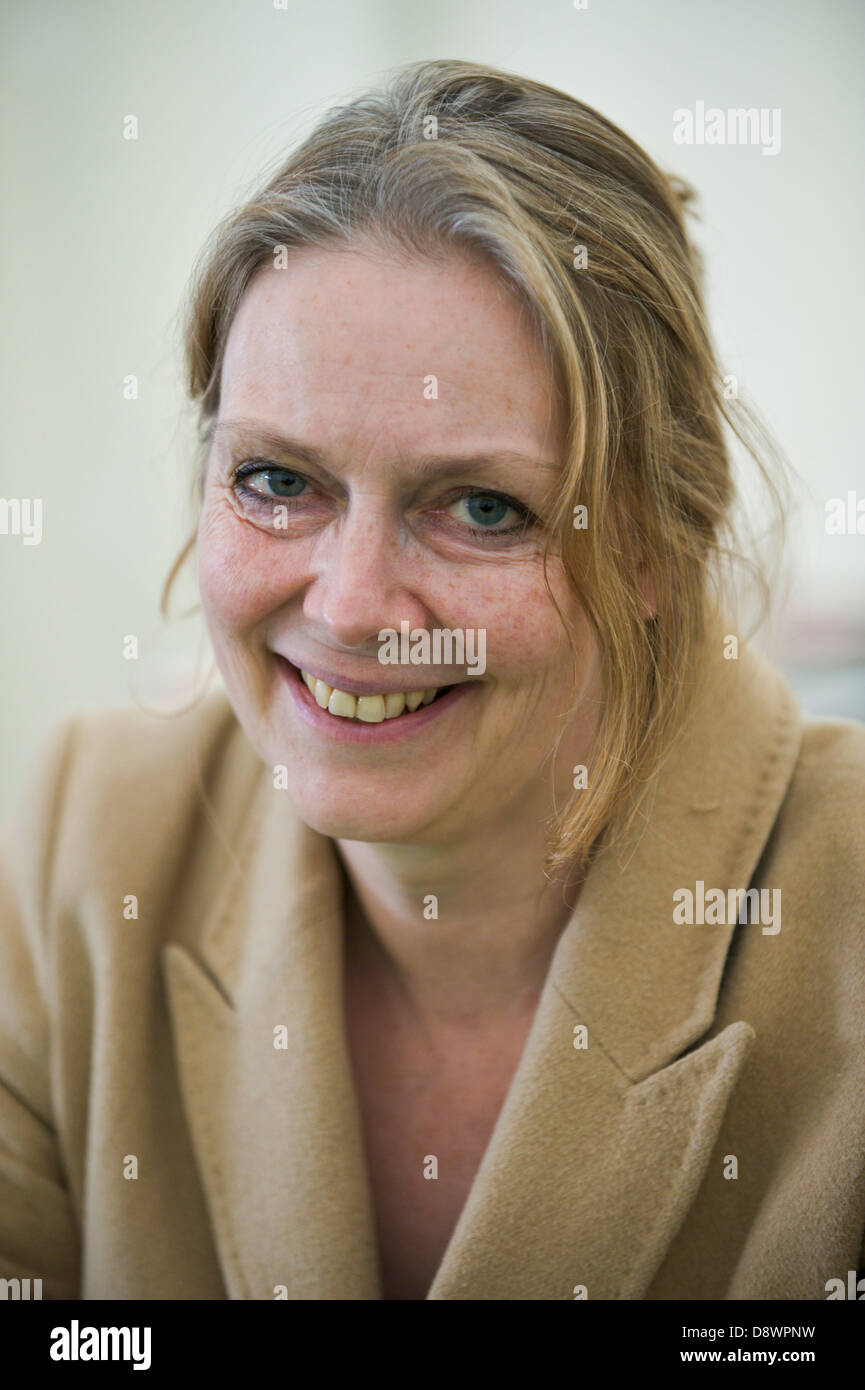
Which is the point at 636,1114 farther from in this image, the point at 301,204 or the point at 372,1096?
the point at 301,204

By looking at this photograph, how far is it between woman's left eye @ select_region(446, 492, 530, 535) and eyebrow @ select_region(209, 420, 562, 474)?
1.5 inches

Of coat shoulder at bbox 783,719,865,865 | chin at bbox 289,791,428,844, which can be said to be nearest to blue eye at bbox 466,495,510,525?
chin at bbox 289,791,428,844

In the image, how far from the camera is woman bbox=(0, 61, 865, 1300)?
40.1 inches

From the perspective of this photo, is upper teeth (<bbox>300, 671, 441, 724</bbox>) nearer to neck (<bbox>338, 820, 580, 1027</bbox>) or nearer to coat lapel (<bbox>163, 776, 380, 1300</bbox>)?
neck (<bbox>338, 820, 580, 1027</bbox>)

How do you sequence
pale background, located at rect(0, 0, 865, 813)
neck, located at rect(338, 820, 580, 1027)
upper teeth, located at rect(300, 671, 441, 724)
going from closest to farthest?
upper teeth, located at rect(300, 671, 441, 724) < neck, located at rect(338, 820, 580, 1027) < pale background, located at rect(0, 0, 865, 813)

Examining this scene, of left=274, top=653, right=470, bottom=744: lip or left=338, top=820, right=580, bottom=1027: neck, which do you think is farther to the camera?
left=338, top=820, right=580, bottom=1027: neck

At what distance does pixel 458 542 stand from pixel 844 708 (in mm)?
1159

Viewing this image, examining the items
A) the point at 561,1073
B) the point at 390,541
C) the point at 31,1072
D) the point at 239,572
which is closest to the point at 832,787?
the point at 561,1073

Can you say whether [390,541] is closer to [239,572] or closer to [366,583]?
[366,583]

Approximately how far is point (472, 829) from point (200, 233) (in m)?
1.08

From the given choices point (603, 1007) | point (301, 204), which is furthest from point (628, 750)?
point (301, 204)

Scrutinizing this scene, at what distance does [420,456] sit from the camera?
989mm

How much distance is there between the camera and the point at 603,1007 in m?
1.16

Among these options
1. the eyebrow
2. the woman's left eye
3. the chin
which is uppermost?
the eyebrow
